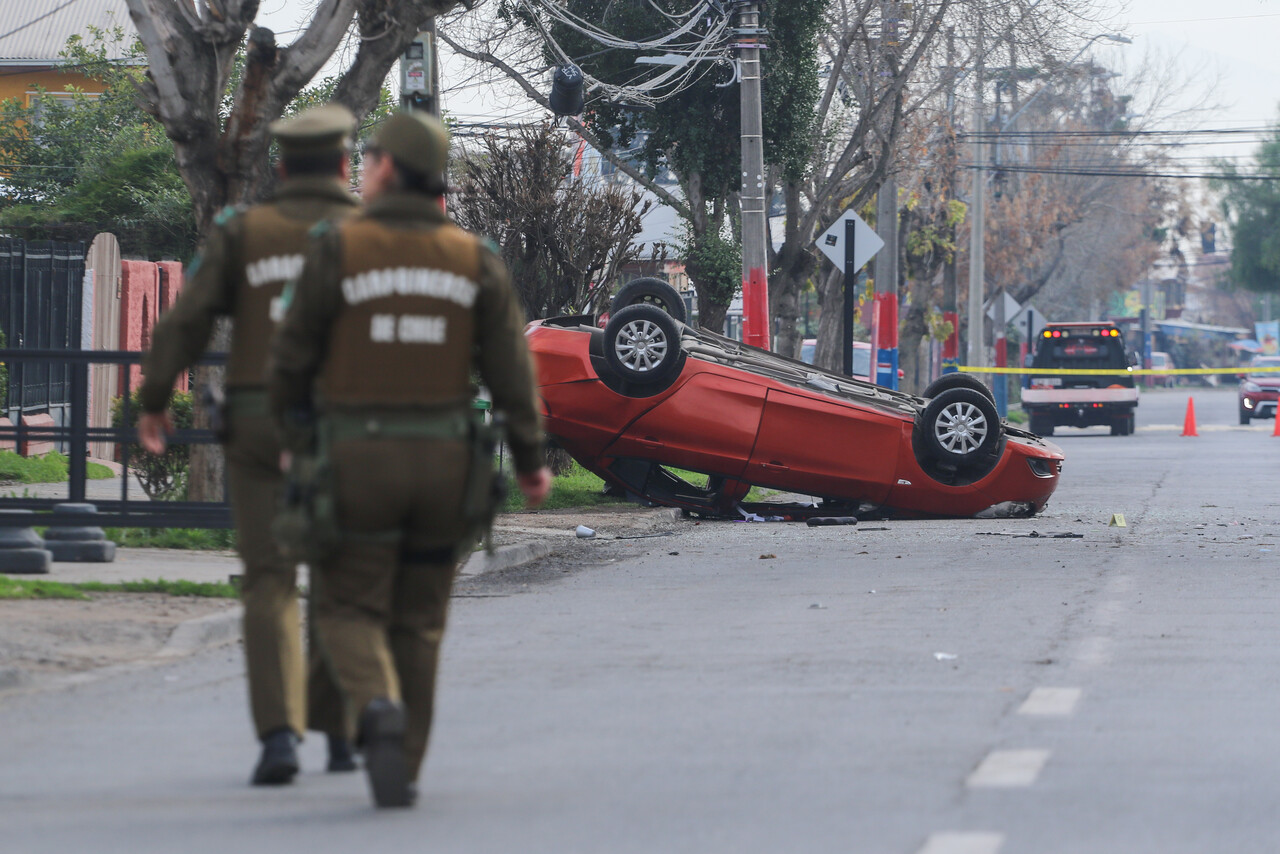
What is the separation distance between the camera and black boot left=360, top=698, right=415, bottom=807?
178 inches

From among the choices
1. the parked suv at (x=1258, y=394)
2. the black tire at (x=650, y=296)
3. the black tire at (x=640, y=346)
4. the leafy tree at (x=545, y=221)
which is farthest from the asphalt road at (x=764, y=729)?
the parked suv at (x=1258, y=394)

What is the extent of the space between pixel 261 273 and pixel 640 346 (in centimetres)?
986

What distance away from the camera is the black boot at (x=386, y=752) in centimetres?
452

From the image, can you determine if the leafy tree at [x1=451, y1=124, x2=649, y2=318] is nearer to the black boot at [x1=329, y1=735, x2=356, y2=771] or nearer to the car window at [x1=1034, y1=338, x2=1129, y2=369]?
the black boot at [x1=329, y1=735, x2=356, y2=771]

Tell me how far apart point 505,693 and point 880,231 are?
22672 millimetres

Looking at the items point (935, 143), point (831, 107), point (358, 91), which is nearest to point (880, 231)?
point (831, 107)

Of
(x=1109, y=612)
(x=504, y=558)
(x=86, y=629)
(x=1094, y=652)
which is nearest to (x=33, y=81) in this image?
(x=504, y=558)

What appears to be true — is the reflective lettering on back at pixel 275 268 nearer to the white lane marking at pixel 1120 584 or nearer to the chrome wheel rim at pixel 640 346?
the white lane marking at pixel 1120 584

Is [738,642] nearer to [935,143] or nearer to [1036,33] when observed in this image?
[1036,33]

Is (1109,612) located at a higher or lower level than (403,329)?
lower

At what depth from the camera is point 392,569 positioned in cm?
471

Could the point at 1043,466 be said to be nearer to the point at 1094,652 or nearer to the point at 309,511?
the point at 1094,652

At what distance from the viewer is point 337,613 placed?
4691 mm

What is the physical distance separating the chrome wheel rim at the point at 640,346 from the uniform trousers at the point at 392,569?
33.3 ft
